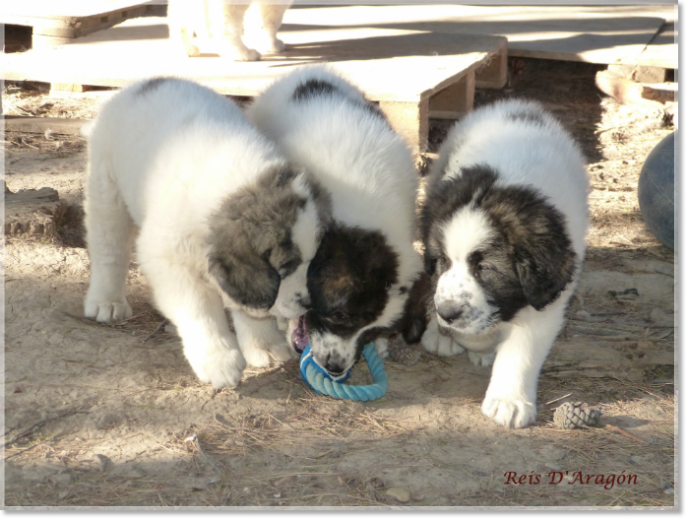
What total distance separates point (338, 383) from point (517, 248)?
1074 millimetres

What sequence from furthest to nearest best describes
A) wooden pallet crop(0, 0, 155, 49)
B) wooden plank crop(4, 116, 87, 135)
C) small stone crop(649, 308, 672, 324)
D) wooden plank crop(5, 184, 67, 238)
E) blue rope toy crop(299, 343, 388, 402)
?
wooden pallet crop(0, 0, 155, 49), wooden plank crop(4, 116, 87, 135), wooden plank crop(5, 184, 67, 238), small stone crop(649, 308, 672, 324), blue rope toy crop(299, 343, 388, 402)

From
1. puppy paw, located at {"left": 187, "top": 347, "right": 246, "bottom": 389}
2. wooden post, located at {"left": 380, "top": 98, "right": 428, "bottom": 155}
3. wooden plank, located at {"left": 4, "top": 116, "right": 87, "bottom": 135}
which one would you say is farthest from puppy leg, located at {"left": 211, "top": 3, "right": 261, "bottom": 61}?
puppy paw, located at {"left": 187, "top": 347, "right": 246, "bottom": 389}

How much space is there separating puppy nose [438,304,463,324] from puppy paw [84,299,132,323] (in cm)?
188

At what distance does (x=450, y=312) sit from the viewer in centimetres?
325

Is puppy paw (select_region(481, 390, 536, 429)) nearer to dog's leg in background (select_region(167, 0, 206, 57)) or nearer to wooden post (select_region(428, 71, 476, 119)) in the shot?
wooden post (select_region(428, 71, 476, 119))

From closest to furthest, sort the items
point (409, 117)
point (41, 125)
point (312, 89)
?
point (312, 89), point (409, 117), point (41, 125)

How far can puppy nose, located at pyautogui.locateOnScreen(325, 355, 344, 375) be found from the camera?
3492 mm

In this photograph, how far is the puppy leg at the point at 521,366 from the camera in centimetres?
344

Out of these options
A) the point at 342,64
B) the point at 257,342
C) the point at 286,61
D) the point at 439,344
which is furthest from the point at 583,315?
the point at 286,61

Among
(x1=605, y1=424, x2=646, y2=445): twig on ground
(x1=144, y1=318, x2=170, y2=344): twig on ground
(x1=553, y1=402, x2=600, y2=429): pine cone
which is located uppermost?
(x1=144, y1=318, x2=170, y2=344): twig on ground

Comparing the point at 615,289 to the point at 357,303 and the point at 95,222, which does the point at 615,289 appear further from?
the point at 95,222

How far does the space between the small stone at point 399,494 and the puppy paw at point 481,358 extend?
1331mm

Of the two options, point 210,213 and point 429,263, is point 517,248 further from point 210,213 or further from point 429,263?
point 210,213

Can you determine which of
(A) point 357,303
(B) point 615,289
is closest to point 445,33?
(B) point 615,289
